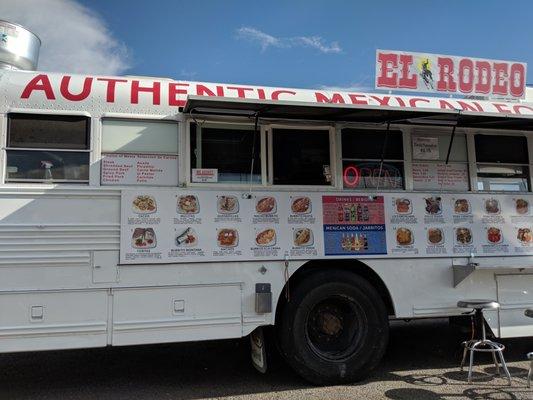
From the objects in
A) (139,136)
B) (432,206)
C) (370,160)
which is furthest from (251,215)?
(432,206)

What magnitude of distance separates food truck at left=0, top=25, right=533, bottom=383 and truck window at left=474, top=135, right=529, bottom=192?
16 mm

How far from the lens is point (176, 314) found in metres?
4.93

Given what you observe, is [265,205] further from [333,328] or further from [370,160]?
[333,328]

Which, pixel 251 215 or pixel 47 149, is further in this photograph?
pixel 251 215

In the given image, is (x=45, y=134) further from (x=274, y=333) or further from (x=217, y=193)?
(x=274, y=333)

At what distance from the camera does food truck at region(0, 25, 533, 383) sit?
4.78 meters

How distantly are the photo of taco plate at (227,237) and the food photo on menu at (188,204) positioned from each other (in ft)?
1.04

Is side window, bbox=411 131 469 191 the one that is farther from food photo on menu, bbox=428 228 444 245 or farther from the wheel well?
the wheel well

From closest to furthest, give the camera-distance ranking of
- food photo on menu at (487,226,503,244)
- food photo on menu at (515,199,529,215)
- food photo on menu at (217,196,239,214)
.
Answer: food photo on menu at (217,196,239,214), food photo on menu at (487,226,503,244), food photo on menu at (515,199,529,215)

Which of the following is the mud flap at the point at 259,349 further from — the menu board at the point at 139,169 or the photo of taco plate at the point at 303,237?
the menu board at the point at 139,169

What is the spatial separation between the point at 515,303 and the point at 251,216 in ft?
9.88

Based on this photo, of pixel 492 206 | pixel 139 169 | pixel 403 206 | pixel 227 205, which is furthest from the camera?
pixel 492 206

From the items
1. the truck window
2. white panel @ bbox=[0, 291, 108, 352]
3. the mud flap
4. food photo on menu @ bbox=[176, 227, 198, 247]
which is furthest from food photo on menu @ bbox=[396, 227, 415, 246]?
white panel @ bbox=[0, 291, 108, 352]

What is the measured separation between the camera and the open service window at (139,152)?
498 cm
